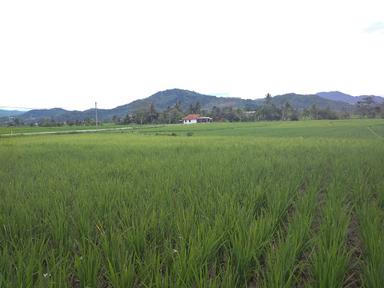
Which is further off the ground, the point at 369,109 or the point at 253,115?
the point at 369,109

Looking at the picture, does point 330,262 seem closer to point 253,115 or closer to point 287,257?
point 287,257

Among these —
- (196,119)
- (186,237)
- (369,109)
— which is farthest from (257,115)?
(186,237)

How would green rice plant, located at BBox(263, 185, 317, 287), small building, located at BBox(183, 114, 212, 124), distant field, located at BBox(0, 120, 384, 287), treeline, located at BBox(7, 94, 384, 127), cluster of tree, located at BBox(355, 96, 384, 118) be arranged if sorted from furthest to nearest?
small building, located at BBox(183, 114, 212, 124)
cluster of tree, located at BBox(355, 96, 384, 118)
treeline, located at BBox(7, 94, 384, 127)
distant field, located at BBox(0, 120, 384, 287)
green rice plant, located at BBox(263, 185, 317, 287)

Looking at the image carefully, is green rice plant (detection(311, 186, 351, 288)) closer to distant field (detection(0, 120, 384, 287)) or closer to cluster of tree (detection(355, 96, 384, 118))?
distant field (detection(0, 120, 384, 287))

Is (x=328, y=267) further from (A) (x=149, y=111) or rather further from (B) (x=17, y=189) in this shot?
(A) (x=149, y=111)

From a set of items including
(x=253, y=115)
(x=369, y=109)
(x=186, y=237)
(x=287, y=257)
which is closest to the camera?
(x=287, y=257)

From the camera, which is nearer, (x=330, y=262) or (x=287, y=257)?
(x=330, y=262)

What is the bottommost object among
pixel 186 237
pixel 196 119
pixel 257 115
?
pixel 196 119

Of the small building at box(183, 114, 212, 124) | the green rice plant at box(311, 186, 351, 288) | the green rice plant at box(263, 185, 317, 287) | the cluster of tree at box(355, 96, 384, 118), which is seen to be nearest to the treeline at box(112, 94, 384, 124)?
the cluster of tree at box(355, 96, 384, 118)

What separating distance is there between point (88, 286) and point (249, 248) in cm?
111

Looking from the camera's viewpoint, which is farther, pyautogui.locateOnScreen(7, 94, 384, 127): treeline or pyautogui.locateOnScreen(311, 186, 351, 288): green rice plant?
pyautogui.locateOnScreen(7, 94, 384, 127): treeline

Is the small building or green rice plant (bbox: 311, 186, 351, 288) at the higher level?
green rice plant (bbox: 311, 186, 351, 288)

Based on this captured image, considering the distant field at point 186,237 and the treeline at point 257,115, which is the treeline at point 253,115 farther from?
the distant field at point 186,237

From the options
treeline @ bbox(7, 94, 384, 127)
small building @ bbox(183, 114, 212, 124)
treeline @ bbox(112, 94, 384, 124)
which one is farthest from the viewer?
small building @ bbox(183, 114, 212, 124)
